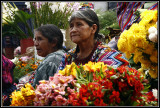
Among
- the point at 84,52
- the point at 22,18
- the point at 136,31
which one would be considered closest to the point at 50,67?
the point at 84,52

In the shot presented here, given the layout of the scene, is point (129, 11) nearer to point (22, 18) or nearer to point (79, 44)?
point (79, 44)

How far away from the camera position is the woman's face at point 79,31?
6.41ft

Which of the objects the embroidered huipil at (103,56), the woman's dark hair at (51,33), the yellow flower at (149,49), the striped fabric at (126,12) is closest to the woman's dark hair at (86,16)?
the embroidered huipil at (103,56)

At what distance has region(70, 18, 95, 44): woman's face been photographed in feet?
6.41

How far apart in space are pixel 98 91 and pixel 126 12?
1.83 m

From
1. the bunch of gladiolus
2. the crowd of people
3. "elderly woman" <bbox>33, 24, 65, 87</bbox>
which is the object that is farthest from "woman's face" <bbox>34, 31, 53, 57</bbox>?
the bunch of gladiolus

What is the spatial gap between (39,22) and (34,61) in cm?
70

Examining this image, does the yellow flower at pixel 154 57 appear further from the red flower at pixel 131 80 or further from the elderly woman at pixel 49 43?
the elderly woman at pixel 49 43

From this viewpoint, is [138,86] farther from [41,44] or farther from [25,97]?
[41,44]

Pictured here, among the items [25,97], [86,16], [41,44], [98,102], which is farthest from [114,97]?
[41,44]

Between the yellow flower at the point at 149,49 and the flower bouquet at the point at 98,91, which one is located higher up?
the yellow flower at the point at 149,49

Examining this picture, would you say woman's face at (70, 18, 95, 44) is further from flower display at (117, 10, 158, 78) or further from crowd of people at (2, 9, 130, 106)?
flower display at (117, 10, 158, 78)

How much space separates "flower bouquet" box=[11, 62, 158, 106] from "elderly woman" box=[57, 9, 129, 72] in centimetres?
72

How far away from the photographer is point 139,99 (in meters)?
1.11
